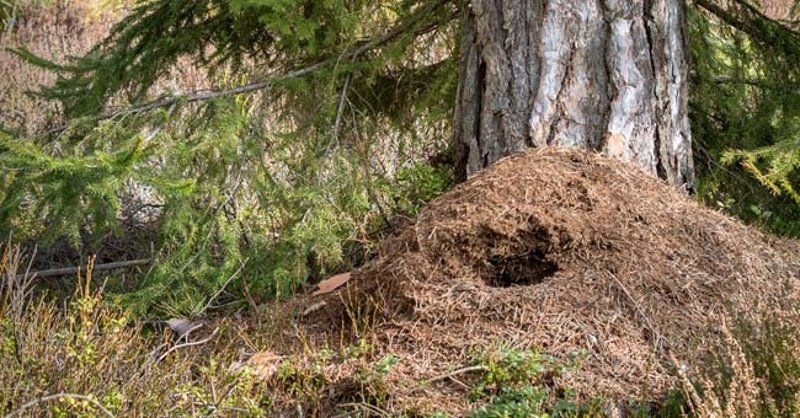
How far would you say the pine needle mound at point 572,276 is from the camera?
4230 mm

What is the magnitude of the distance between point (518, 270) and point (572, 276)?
11.5 inches

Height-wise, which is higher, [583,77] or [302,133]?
[583,77]

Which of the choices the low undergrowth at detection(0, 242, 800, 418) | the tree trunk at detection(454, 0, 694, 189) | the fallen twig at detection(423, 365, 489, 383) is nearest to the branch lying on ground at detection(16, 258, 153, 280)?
the low undergrowth at detection(0, 242, 800, 418)

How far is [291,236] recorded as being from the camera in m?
5.65

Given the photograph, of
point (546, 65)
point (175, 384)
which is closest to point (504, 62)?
point (546, 65)

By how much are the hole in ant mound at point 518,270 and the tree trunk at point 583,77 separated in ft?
2.61

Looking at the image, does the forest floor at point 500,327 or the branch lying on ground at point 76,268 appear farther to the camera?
the branch lying on ground at point 76,268

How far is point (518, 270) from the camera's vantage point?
4762 millimetres

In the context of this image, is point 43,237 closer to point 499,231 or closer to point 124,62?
point 124,62

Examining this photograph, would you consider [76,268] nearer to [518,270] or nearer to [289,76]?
[289,76]

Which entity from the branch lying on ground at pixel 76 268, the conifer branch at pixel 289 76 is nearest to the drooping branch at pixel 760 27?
the conifer branch at pixel 289 76

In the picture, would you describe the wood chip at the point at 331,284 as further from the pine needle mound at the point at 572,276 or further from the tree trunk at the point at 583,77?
the tree trunk at the point at 583,77

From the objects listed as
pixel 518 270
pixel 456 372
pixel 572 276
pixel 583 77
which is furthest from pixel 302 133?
pixel 456 372

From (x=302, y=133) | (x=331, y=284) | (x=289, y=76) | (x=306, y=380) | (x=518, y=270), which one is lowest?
(x=306, y=380)
